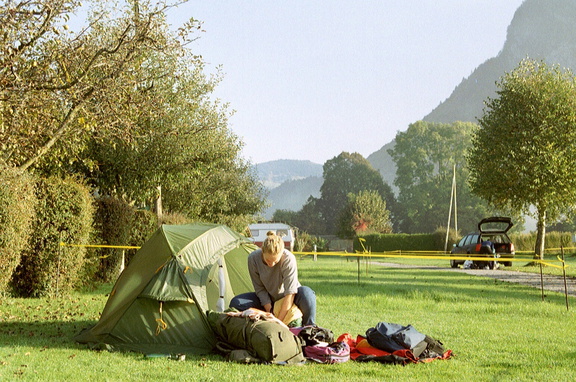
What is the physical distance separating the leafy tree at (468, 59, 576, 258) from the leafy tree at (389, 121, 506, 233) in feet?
168

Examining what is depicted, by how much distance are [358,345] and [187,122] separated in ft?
51.3

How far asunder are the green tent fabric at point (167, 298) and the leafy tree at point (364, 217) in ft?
214

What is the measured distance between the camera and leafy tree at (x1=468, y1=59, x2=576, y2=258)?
30.6m

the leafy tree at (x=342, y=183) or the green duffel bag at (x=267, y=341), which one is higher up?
the leafy tree at (x=342, y=183)

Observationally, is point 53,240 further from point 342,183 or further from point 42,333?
point 342,183

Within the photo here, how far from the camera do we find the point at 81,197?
15.3 meters

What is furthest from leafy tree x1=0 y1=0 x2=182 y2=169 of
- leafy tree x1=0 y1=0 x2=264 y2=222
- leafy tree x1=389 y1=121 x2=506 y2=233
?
leafy tree x1=389 y1=121 x2=506 y2=233

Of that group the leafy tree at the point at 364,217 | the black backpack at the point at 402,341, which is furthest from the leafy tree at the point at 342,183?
the black backpack at the point at 402,341

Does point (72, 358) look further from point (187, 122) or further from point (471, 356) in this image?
point (187, 122)

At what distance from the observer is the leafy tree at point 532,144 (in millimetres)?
30562

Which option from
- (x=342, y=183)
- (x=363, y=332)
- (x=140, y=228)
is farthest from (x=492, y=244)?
(x=342, y=183)

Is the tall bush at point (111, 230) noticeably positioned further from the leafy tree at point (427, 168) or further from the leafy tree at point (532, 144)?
the leafy tree at point (427, 168)

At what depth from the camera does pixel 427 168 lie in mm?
89500

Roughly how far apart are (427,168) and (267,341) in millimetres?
84640
